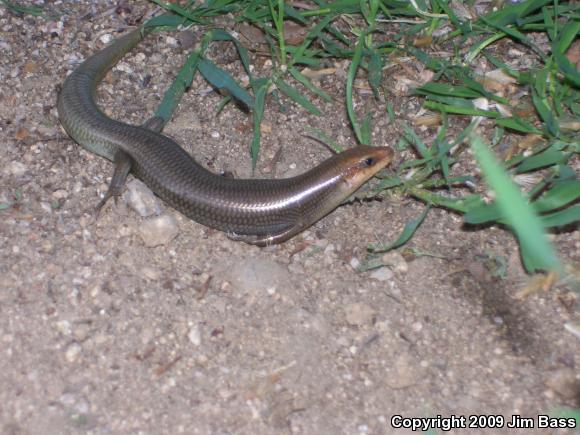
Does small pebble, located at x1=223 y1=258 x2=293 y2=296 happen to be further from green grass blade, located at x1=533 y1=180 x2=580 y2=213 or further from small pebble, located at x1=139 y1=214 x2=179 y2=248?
green grass blade, located at x1=533 y1=180 x2=580 y2=213

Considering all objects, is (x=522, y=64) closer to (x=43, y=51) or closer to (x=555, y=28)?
(x=555, y=28)

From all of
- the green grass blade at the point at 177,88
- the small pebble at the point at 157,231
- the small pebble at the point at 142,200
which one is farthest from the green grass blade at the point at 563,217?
the green grass blade at the point at 177,88

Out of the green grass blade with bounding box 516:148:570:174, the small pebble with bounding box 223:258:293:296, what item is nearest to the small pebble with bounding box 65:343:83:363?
the small pebble with bounding box 223:258:293:296

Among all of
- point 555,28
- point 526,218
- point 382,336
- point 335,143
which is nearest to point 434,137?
point 335,143

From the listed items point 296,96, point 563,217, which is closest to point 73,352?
point 296,96

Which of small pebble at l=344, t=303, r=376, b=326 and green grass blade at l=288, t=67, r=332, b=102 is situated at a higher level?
green grass blade at l=288, t=67, r=332, b=102

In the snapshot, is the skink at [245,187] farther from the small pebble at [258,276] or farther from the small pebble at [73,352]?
the small pebble at [73,352]
